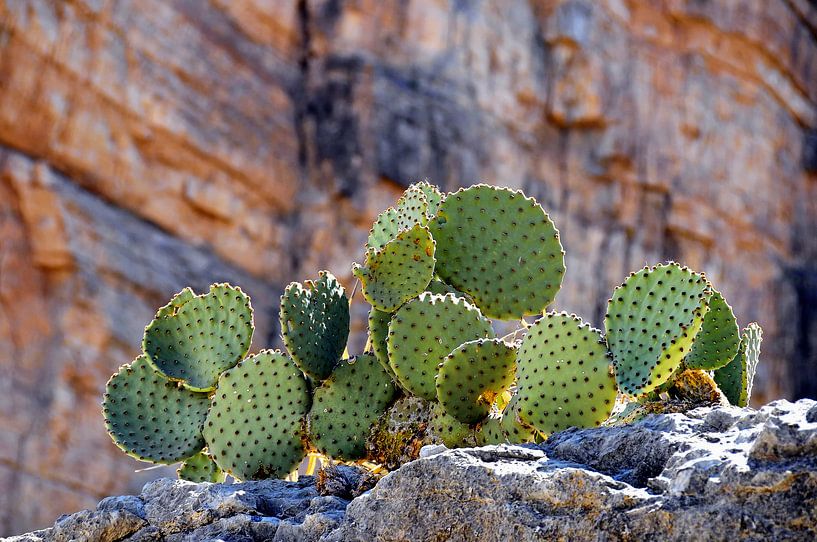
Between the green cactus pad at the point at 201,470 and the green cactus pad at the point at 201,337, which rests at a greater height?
the green cactus pad at the point at 201,337

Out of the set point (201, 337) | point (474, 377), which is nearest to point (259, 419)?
point (201, 337)

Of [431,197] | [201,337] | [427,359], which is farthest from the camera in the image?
[431,197]

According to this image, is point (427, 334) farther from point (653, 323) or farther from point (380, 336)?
point (653, 323)

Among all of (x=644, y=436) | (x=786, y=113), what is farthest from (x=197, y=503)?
(x=786, y=113)

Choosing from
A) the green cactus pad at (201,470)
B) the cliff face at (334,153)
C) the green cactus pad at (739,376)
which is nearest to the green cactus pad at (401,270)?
the green cactus pad at (201,470)

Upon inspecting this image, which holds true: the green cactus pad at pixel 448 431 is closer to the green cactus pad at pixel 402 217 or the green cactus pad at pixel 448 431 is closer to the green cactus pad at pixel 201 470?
the green cactus pad at pixel 402 217

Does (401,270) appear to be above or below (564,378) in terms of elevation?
above
